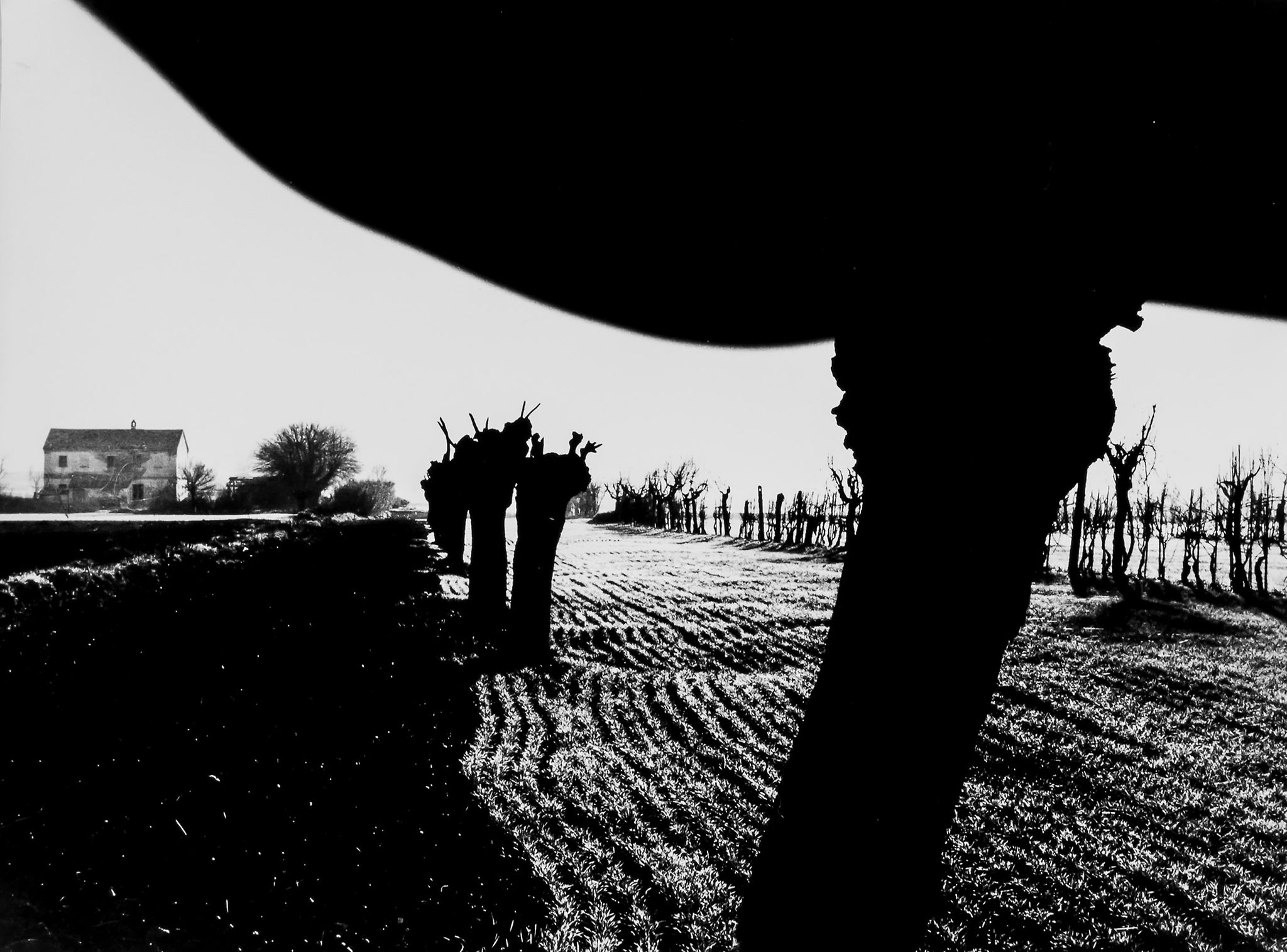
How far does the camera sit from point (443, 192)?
1.76 m

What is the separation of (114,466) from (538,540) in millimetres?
6244

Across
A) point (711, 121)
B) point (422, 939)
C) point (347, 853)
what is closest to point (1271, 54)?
point (711, 121)

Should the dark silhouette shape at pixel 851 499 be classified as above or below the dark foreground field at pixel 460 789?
above

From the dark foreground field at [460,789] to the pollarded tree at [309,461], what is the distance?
20661 millimetres

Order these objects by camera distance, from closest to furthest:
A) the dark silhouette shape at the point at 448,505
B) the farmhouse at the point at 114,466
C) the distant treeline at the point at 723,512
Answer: the farmhouse at the point at 114,466 → the dark silhouette shape at the point at 448,505 → the distant treeline at the point at 723,512

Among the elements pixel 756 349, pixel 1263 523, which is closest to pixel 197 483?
pixel 756 349

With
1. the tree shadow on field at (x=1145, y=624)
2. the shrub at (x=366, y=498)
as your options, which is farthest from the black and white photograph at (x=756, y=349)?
the shrub at (x=366, y=498)

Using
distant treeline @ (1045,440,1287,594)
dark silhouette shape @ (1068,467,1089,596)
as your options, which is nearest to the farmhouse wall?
distant treeline @ (1045,440,1287,594)

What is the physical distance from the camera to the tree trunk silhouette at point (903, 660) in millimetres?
1843

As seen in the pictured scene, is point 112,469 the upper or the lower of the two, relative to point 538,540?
upper

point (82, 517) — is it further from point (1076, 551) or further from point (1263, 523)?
point (1263, 523)

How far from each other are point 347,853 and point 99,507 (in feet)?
34.4

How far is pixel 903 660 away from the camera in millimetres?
1885

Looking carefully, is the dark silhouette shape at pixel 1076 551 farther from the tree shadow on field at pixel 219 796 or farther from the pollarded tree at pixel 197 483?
the pollarded tree at pixel 197 483
